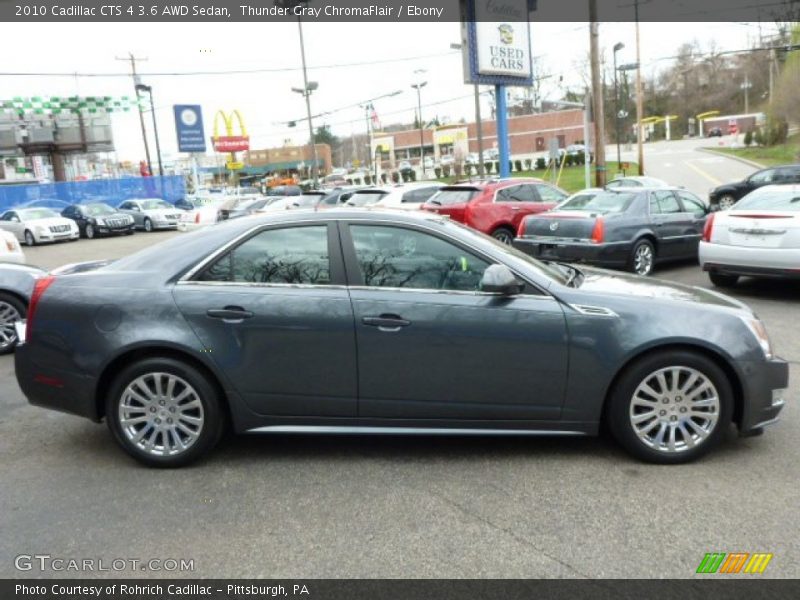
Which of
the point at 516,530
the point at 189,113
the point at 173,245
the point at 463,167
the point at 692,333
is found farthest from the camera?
the point at 463,167

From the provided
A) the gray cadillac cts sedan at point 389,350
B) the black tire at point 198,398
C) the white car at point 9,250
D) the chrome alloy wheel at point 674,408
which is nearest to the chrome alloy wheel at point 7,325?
the white car at point 9,250

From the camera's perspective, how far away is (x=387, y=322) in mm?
3916

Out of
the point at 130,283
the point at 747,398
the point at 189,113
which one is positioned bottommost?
the point at 747,398

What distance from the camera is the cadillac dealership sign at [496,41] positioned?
67.3ft

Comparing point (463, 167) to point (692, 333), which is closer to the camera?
point (692, 333)

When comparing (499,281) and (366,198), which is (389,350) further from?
(366,198)

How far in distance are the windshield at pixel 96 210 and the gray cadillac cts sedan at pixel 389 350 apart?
26.4 meters

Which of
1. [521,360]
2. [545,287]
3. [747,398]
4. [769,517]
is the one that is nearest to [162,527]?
[521,360]

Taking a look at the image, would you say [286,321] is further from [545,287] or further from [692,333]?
[692,333]

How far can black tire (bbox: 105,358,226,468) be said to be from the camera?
4000 mm

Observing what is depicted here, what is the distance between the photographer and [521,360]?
392cm

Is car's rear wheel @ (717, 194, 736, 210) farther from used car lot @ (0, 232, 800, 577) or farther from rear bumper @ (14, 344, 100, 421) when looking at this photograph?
rear bumper @ (14, 344, 100, 421)

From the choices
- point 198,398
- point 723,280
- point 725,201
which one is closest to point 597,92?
point 725,201

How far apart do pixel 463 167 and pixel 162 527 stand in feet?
222
